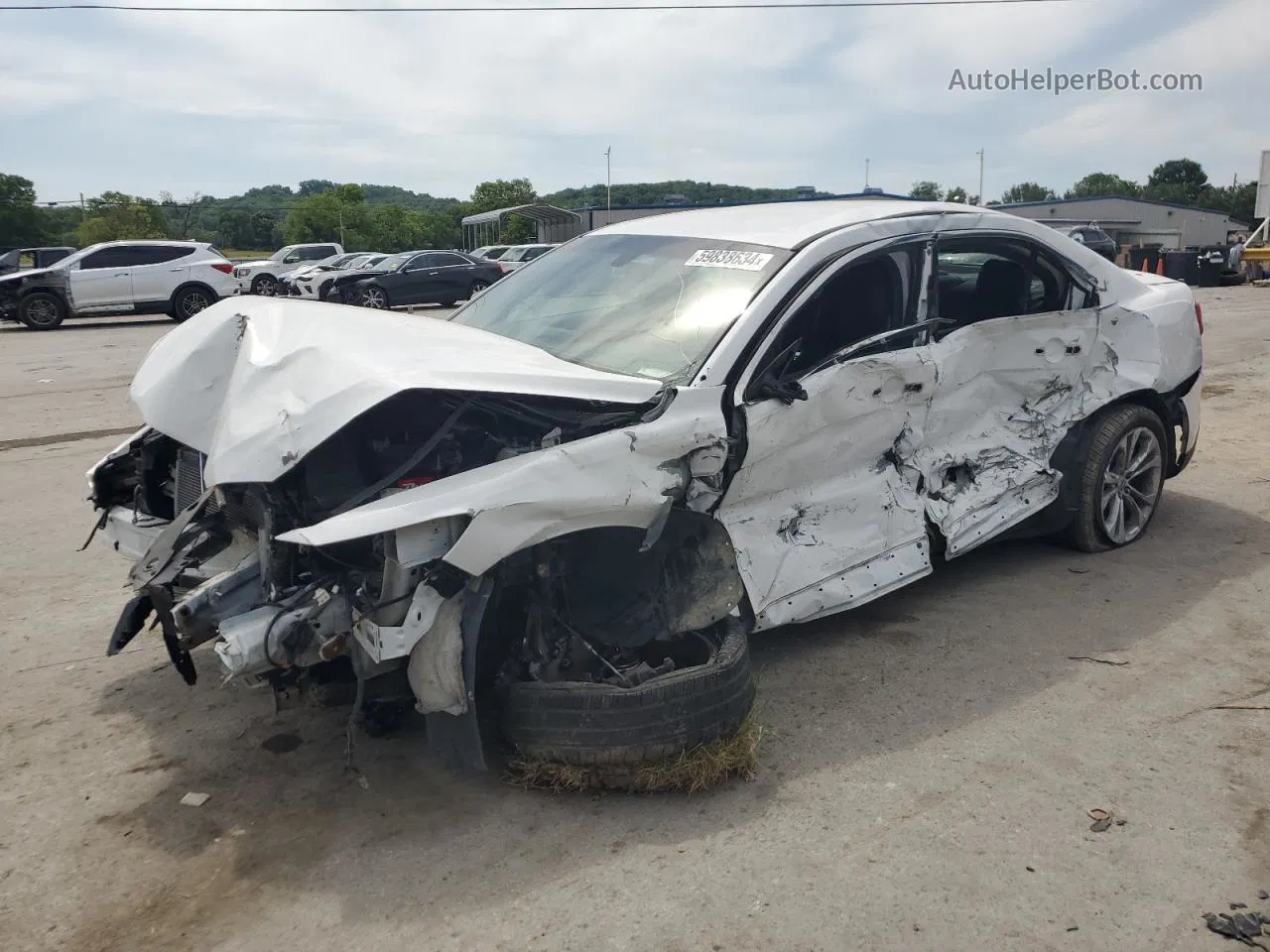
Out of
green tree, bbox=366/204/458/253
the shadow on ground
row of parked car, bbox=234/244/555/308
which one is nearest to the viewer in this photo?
the shadow on ground

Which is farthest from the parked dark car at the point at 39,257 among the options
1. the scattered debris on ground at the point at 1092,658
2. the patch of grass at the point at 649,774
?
the scattered debris on ground at the point at 1092,658

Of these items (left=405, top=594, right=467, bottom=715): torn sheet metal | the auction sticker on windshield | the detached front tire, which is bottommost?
the detached front tire

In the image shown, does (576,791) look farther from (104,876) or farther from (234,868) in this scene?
(104,876)

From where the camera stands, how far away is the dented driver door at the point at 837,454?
3793 mm

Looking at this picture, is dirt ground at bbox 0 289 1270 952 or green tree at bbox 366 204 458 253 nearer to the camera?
dirt ground at bbox 0 289 1270 952

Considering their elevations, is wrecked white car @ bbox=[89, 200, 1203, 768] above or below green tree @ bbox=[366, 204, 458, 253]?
below

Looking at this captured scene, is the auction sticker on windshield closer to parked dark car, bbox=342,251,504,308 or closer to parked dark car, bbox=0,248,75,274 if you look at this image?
parked dark car, bbox=342,251,504,308

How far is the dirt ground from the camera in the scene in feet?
8.79

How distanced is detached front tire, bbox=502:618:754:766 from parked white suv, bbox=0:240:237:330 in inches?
820

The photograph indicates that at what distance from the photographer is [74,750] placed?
3.59 metres

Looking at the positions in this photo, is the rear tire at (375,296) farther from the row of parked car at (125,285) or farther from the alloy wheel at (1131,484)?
the alloy wheel at (1131,484)

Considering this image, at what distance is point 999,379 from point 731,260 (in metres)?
1.53

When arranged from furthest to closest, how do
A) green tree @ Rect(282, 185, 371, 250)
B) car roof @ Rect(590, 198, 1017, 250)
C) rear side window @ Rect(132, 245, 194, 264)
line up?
1. green tree @ Rect(282, 185, 371, 250)
2. rear side window @ Rect(132, 245, 194, 264)
3. car roof @ Rect(590, 198, 1017, 250)

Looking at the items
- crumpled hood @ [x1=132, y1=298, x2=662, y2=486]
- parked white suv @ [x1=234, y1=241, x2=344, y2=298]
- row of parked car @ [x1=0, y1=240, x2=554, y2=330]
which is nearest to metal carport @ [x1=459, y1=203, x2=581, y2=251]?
parked white suv @ [x1=234, y1=241, x2=344, y2=298]
